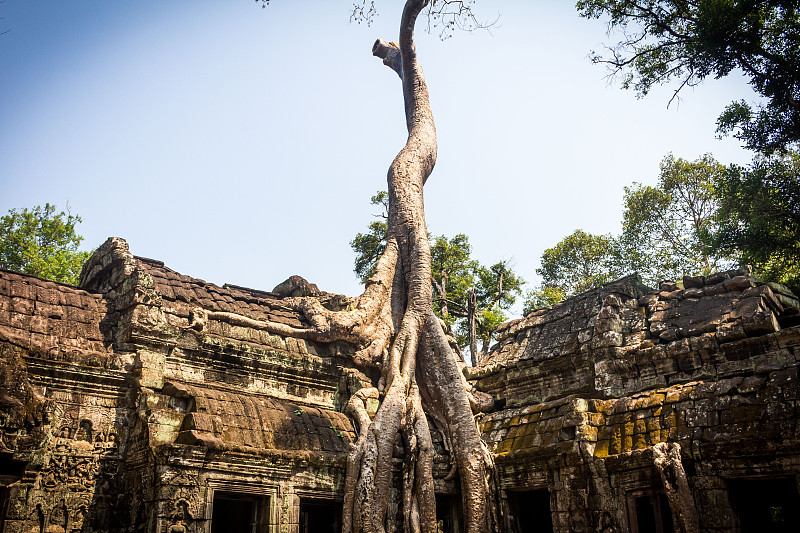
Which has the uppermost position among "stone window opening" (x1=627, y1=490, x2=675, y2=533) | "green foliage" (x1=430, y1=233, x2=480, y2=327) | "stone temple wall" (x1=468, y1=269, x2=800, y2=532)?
"green foliage" (x1=430, y1=233, x2=480, y2=327)

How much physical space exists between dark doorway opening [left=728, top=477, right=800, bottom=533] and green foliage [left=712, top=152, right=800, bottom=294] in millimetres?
3941

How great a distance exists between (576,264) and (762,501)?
1578cm

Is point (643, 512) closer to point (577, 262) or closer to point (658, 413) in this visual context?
point (658, 413)

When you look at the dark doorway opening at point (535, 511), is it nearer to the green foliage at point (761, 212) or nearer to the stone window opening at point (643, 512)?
the stone window opening at point (643, 512)

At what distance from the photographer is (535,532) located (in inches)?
383

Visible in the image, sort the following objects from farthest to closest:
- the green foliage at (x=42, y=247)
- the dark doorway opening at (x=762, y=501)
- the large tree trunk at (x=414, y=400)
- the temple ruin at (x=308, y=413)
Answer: the green foliage at (x=42, y=247)
the large tree trunk at (x=414, y=400)
the dark doorway opening at (x=762, y=501)
the temple ruin at (x=308, y=413)

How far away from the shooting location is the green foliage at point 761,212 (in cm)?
1007

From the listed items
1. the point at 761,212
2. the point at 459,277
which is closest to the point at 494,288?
the point at 459,277

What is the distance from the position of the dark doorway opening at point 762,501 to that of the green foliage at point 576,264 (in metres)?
13.7

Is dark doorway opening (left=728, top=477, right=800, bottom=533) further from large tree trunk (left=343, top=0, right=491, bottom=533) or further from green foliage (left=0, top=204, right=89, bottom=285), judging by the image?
green foliage (left=0, top=204, right=89, bottom=285)

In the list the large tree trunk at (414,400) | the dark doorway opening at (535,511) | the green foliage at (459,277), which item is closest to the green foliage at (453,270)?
the green foliage at (459,277)

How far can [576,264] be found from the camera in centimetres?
2320

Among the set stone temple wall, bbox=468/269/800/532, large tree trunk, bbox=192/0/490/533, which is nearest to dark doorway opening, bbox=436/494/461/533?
large tree trunk, bbox=192/0/490/533

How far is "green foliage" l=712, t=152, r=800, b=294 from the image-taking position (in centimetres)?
1007
